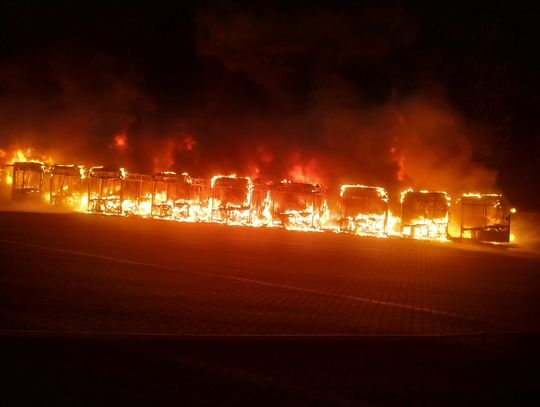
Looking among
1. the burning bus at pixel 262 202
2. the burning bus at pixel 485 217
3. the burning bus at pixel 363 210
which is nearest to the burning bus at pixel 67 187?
the burning bus at pixel 262 202

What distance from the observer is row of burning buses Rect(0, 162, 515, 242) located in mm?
25938

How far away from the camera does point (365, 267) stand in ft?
47.2

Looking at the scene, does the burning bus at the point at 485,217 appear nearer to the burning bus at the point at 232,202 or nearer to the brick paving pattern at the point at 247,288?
the brick paving pattern at the point at 247,288

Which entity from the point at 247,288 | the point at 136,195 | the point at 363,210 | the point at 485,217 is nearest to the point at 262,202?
the point at 363,210

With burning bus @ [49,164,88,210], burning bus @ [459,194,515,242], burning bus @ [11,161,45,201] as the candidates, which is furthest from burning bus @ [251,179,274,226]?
burning bus @ [11,161,45,201]

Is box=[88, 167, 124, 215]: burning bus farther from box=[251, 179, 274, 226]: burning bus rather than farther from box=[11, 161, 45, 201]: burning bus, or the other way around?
box=[251, 179, 274, 226]: burning bus

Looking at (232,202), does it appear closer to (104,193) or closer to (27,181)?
(104,193)

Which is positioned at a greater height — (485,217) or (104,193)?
(104,193)

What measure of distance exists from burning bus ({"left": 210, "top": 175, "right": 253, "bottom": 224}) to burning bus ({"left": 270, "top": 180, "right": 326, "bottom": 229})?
1.44 metres

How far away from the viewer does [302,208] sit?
30.8 metres

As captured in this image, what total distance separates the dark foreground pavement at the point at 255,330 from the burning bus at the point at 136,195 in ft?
58.0

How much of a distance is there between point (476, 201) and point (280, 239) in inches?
398

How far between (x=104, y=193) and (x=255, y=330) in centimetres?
2766

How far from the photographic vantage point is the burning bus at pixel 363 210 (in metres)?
26.9
